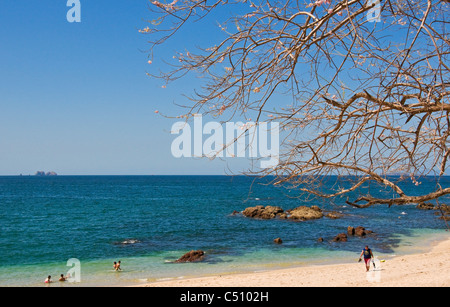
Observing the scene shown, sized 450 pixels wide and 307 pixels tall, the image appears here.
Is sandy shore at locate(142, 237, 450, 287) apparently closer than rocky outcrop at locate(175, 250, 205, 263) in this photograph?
Yes

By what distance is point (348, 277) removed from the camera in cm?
1362

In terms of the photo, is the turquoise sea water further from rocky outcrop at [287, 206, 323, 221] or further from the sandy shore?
the sandy shore

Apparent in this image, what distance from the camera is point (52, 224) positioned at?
1303 inches

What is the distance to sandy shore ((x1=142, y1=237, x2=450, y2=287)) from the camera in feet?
40.5

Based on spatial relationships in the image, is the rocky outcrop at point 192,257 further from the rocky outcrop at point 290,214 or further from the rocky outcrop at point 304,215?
the rocky outcrop at point 304,215

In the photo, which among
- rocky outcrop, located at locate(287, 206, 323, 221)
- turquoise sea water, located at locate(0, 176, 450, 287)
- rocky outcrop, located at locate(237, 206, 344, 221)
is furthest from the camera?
rocky outcrop, located at locate(237, 206, 344, 221)

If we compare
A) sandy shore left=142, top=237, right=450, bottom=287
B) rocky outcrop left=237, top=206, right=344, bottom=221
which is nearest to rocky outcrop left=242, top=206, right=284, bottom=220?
rocky outcrop left=237, top=206, right=344, bottom=221

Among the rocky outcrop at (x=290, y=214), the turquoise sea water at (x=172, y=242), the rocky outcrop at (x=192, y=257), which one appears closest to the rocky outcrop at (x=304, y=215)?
the rocky outcrop at (x=290, y=214)

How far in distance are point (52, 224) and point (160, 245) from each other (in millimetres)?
14964

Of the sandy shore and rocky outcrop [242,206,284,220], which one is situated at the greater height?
the sandy shore

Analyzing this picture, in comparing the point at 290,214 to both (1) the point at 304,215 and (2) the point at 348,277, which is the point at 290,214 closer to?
(1) the point at 304,215

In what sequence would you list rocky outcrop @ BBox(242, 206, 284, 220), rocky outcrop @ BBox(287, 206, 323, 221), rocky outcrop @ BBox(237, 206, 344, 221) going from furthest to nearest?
1. rocky outcrop @ BBox(242, 206, 284, 220)
2. rocky outcrop @ BBox(237, 206, 344, 221)
3. rocky outcrop @ BBox(287, 206, 323, 221)
